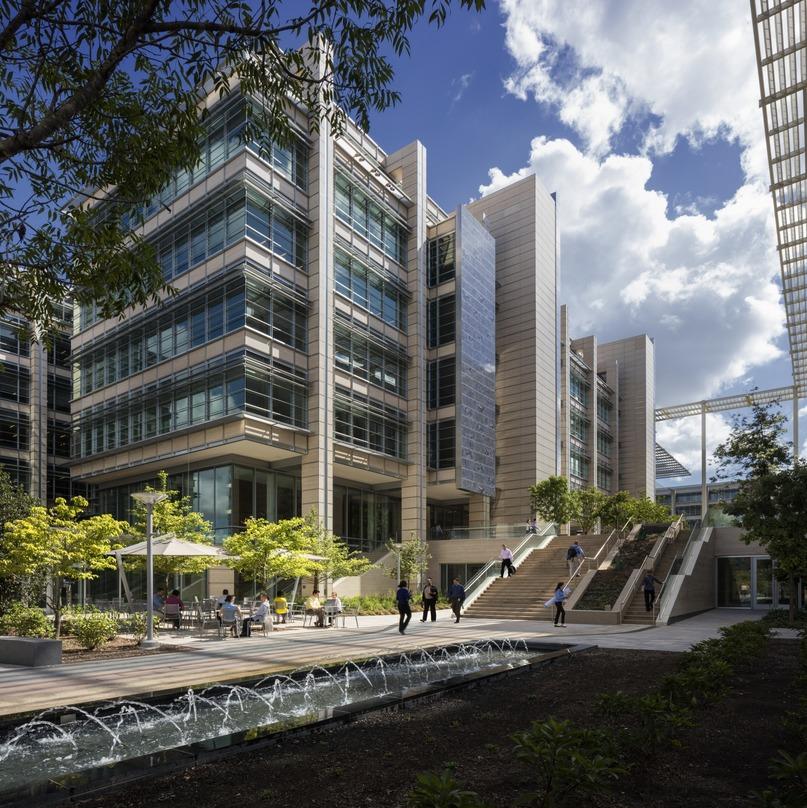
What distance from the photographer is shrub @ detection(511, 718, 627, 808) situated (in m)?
4.81

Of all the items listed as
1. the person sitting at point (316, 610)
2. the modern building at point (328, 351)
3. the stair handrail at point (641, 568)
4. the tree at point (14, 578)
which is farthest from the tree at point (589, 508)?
the tree at point (14, 578)

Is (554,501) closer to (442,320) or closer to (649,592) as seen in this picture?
(442,320)

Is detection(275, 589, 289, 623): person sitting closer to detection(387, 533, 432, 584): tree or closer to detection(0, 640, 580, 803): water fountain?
detection(0, 640, 580, 803): water fountain

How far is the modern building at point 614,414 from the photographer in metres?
65.9

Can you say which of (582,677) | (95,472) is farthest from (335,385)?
(582,677)

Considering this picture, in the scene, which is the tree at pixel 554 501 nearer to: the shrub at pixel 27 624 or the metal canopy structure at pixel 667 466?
the shrub at pixel 27 624

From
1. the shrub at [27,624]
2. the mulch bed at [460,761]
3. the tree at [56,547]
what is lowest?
the shrub at [27,624]

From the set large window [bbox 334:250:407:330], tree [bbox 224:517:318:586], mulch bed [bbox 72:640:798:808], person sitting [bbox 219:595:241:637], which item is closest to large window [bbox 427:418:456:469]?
large window [bbox 334:250:407:330]

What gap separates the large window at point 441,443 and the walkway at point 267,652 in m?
17.7

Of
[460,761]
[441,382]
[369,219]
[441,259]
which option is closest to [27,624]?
[460,761]

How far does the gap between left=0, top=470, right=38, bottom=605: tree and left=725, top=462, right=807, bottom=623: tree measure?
2370 cm

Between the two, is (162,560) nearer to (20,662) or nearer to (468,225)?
(20,662)

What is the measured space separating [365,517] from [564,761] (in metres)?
39.1

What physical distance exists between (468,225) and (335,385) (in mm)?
15435
